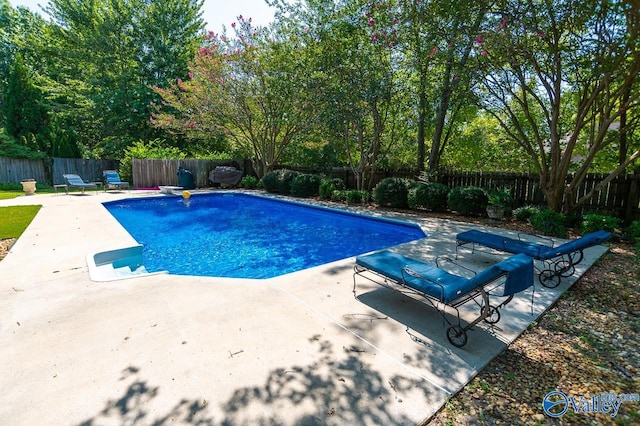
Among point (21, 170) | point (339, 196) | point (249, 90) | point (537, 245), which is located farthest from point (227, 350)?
Answer: point (21, 170)

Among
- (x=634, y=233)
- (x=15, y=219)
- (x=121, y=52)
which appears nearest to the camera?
(x=634, y=233)

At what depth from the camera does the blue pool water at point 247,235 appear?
19.5 feet

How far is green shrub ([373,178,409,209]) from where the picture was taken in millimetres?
10498

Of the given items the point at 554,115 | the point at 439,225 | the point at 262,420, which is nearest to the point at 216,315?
the point at 262,420

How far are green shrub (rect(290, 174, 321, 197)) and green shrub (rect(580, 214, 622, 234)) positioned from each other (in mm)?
9009

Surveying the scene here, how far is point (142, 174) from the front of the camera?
16016mm

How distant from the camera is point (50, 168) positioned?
55.4ft

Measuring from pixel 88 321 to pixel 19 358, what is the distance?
0.58m

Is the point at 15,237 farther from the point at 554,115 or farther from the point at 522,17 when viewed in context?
the point at 554,115

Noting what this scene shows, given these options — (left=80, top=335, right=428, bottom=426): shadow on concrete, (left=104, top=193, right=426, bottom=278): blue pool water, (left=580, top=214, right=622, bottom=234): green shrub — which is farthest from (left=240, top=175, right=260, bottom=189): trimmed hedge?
(left=80, top=335, right=428, bottom=426): shadow on concrete

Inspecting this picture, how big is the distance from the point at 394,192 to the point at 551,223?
4561mm

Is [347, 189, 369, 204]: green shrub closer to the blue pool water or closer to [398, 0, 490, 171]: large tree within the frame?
the blue pool water

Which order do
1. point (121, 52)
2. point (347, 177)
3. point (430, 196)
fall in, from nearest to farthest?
point (430, 196) → point (347, 177) → point (121, 52)

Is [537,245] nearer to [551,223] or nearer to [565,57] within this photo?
[551,223]
